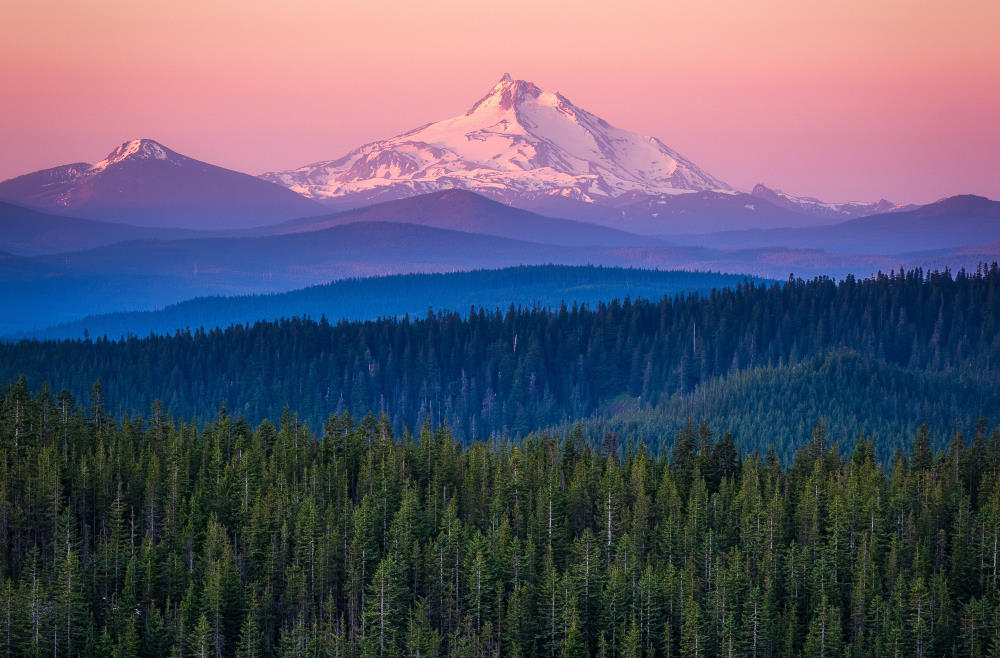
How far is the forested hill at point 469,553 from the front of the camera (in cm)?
7888

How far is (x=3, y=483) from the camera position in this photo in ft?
294

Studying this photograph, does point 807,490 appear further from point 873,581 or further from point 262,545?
point 262,545

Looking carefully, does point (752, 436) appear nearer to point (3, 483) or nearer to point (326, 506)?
point (326, 506)

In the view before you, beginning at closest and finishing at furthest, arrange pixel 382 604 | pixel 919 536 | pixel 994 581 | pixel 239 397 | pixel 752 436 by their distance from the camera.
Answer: pixel 382 604 → pixel 994 581 → pixel 919 536 → pixel 752 436 → pixel 239 397

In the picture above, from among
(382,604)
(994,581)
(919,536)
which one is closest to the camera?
(382,604)

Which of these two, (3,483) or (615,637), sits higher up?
(3,483)

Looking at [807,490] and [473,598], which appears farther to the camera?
[807,490]

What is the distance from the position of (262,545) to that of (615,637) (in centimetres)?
2445

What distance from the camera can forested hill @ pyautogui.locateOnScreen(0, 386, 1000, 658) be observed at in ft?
259

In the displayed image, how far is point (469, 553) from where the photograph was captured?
281 ft

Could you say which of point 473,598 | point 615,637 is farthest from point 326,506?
point 615,637

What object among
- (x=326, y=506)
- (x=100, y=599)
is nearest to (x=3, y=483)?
(x=100, y=599)

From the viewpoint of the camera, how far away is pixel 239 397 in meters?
196

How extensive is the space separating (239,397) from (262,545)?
110 metres
